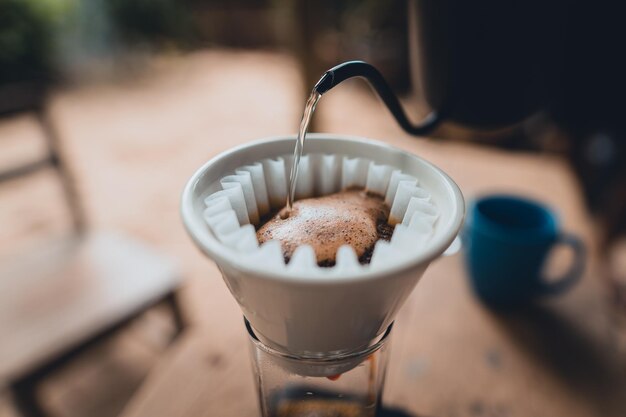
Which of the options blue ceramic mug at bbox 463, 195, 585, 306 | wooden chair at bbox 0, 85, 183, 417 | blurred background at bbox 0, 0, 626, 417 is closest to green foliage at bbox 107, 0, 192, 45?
blurred background at bbox 0, 0, 626, 417

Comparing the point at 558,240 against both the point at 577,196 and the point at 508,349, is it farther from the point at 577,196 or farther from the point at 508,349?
the point at 577,196

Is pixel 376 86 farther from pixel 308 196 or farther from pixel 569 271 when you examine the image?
pixel 569 271

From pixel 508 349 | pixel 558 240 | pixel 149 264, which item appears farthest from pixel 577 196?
pixel 149 264

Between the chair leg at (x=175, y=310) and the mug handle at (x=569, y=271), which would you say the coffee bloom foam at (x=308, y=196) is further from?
the chair leg at (x=175, y=310)

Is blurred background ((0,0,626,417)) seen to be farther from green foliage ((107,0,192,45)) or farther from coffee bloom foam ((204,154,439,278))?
coffee bloom foam ((204,154,439,278))

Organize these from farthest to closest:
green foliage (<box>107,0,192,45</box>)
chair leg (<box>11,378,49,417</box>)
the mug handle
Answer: green foliage (<box>107,0,192,45</box>)
chair leg (<box>11,378,49,417</box>)
the mug handle

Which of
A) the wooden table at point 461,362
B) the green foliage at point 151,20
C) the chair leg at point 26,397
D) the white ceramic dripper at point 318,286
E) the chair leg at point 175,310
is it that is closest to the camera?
the white ceramic dripper at point 318,286

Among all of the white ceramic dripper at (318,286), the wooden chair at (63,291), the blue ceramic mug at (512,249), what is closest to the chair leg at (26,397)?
the wooden chair at (63,291)
